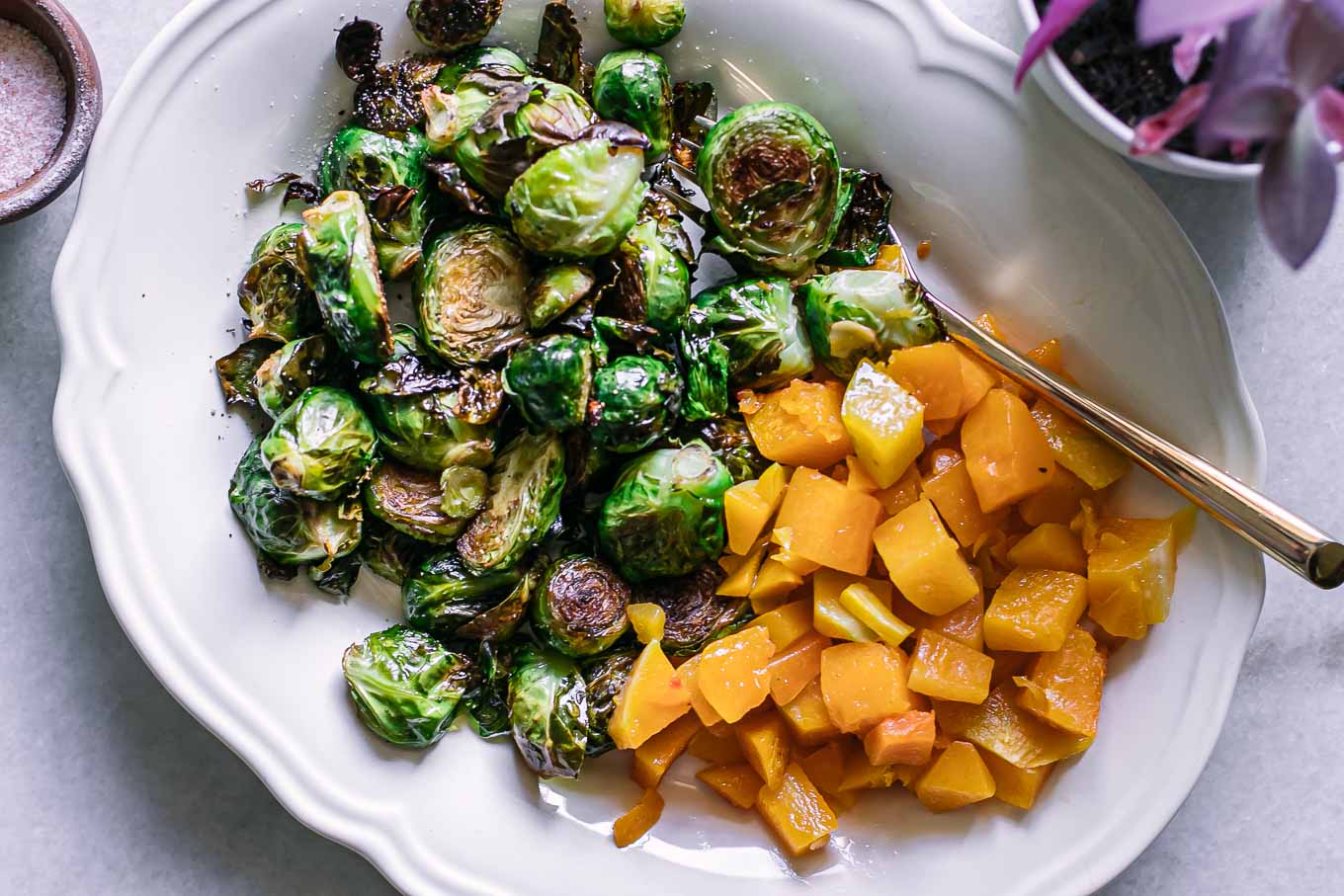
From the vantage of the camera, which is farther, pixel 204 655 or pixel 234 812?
pixel 234 812

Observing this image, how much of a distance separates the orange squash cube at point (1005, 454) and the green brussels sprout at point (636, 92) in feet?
3.04

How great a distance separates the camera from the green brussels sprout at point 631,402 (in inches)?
82.3

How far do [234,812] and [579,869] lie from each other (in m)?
0.88

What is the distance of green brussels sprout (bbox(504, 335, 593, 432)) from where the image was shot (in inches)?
79.7

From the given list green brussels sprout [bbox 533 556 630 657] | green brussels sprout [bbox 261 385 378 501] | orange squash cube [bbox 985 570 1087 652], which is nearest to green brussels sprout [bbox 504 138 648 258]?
green brussels sprout [bbox 261 385 378 501]

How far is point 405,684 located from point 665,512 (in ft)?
2.16

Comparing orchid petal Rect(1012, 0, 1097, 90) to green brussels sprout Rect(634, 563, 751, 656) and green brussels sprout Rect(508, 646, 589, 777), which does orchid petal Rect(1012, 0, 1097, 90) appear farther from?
green brussels sprout Rect(508, 646, 589, 777)

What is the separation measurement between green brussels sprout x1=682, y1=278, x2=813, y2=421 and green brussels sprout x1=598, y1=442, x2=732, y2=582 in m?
0.12

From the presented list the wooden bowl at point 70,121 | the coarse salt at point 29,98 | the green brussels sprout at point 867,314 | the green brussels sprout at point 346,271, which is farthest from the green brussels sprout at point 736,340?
the coarse salt at point 29,98

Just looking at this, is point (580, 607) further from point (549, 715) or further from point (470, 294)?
point (470, 294)

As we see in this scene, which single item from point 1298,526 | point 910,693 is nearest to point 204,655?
point 910,693

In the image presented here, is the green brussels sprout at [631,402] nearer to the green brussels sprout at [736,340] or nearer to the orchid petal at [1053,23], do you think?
the green brussels sprout at [736,340]

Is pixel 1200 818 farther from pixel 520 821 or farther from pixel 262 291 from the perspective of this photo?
pixel 262 291

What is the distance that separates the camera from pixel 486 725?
2311 mm
